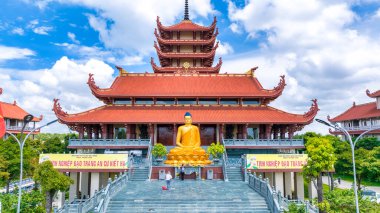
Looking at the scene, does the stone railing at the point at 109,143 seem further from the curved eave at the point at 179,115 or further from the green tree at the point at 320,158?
the green tree at the point at 320,158

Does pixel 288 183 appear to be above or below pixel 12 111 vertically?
below

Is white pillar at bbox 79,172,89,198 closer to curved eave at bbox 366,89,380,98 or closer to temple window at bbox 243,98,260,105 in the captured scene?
temple window at bbox 243,98,260,105

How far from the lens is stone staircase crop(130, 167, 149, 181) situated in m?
22.2

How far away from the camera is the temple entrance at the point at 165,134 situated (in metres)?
31.3

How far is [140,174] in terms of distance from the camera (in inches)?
888

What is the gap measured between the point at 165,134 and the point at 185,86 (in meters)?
5.84

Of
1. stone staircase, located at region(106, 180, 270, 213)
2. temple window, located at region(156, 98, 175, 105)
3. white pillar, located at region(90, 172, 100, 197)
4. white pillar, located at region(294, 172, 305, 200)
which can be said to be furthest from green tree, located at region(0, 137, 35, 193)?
white pillar, located at region(294, 172, 305, 200)

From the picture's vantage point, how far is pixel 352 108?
55.4 m

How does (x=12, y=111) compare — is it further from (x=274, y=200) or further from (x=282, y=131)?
(x=274, y=200)

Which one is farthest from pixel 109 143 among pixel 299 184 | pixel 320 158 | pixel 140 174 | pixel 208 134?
pixel 320 158

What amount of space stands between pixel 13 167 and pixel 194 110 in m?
18.4

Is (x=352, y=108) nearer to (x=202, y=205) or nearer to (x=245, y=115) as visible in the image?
(x=245, y=115)

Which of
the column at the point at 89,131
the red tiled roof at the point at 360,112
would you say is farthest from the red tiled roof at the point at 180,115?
the red tiled roof at the point at 360,112

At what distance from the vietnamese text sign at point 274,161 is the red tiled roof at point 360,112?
2914 cm
